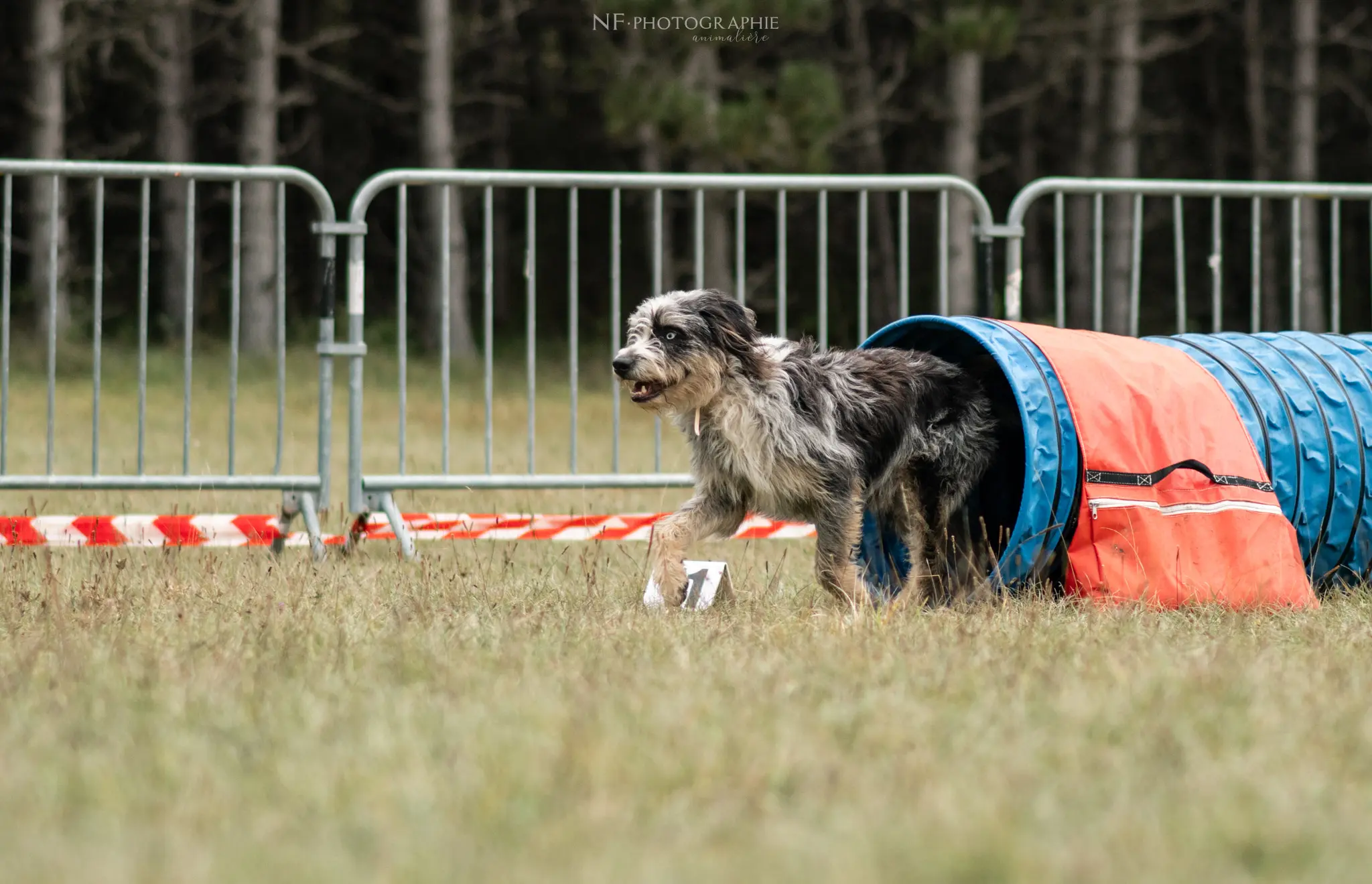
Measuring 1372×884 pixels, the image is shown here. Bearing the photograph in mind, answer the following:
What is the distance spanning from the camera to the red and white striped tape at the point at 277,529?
6434 millimetres

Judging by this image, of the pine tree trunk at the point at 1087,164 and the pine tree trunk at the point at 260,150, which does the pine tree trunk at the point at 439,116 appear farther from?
the pine tree trunk at the point at 1087,164

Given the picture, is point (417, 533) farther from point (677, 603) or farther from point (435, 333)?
point (435, 333)

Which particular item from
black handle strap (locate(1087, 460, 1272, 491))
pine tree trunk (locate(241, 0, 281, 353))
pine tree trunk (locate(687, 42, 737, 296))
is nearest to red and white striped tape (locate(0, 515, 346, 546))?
black handle strap (locate(1087, 460, 1272, 491))

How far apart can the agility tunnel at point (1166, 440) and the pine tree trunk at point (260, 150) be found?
13891 mm

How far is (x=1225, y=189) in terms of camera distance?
24.7 feet

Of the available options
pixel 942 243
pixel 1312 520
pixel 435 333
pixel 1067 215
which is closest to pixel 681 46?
pixel 435 333

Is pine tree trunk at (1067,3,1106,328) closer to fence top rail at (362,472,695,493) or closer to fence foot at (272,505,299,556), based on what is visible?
fence top rail at (362,472,695,493)

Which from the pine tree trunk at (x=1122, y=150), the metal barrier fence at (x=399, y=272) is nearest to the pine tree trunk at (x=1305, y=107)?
the pine tree trunk at (x=1122, y=150)

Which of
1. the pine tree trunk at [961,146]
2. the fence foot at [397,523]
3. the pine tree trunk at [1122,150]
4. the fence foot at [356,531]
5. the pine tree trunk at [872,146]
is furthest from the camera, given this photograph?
the pine tree trunk at [872,146]

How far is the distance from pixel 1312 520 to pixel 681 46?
48.9ft

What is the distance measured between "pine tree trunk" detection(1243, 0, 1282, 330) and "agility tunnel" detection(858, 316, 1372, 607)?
18.7 meters

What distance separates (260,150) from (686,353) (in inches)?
589

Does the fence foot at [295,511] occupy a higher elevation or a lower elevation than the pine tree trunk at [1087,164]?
lower

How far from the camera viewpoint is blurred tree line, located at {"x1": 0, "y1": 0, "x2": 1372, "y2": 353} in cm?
1883
